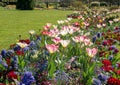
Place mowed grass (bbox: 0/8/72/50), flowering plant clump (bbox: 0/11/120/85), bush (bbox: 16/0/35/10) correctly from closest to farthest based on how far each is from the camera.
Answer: flowering plant clump (bbox: 0/11/120/85) < mowed grass (bbox: 0/8/72/50) < bush (bbox: 16/0/35/10)

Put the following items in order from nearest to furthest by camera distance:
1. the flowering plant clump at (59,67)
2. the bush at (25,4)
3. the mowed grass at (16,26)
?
the flowering plant clump at (59,67) → the mowed grass at (16,26) → the bush at (25,4)

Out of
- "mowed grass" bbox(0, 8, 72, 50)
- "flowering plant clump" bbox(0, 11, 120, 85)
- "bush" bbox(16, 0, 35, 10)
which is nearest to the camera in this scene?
"flowering plant clump" bbox(0, 11, 120, 85)

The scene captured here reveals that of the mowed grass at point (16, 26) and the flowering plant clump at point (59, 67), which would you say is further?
the mowed grass at point (16, 26)

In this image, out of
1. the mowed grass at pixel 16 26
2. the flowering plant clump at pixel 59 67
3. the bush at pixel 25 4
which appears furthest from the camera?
the bush at pixel 25 4

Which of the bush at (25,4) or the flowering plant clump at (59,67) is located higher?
the flowering plant clump at (59,67)

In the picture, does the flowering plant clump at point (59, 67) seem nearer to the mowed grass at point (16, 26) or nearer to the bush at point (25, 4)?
the mowed grass at point (16, 26)

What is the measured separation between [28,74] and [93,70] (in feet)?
4.67

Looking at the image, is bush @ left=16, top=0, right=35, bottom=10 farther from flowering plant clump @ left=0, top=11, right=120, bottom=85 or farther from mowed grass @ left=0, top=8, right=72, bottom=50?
flowering plant clump @ left=0, top=11, right=120, bottom=85

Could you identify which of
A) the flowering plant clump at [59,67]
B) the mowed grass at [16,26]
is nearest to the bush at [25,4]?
the mowed grass at [16,26]

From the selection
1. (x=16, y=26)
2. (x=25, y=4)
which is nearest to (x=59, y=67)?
(x=16, y=26)

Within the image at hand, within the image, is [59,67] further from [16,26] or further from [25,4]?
[25,4]

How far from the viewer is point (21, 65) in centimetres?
496

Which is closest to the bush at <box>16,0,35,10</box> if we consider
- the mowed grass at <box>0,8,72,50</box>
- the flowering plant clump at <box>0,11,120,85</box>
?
the mowed grass at <box>0,8,72,50</box>

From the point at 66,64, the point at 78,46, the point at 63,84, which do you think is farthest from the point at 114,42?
the point at 63,84
